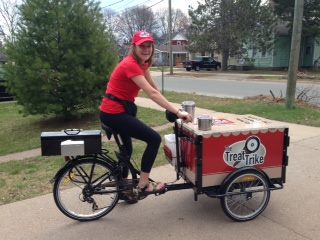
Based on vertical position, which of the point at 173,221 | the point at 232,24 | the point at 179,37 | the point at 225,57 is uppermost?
the point at 232,24

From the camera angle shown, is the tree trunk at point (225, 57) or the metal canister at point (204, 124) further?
the tree trunk at point (225, 57)

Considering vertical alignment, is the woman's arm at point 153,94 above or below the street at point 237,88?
above

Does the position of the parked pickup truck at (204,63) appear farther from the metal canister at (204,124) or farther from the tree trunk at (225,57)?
the metal canister at (204,124)

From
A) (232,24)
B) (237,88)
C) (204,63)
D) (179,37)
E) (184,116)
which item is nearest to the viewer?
(184,116)

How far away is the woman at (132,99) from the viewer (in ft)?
12.3

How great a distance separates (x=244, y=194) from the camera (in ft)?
13.5

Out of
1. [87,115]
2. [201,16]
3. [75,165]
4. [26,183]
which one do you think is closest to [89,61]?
[87,115]

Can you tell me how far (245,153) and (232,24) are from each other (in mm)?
33264

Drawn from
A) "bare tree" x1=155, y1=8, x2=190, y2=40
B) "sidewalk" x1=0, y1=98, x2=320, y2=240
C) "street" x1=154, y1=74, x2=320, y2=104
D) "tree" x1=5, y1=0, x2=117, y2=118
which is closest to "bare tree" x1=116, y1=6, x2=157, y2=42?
"bare tree" x1=155, y1=8, x2=190, y2=40

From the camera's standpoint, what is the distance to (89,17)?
9.98m

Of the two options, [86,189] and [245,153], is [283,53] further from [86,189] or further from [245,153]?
[86,189]

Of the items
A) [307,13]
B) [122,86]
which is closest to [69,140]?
[122,86]

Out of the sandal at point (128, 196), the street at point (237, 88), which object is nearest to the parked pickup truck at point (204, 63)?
the street at point (237, 88)

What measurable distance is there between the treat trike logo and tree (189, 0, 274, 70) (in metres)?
32.9
